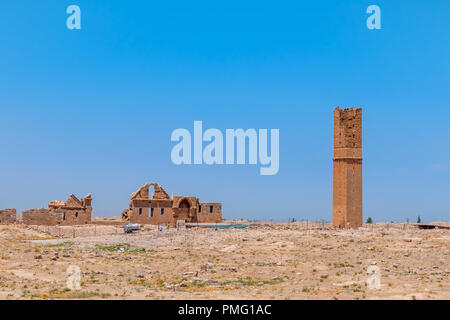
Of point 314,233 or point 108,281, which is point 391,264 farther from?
point 108,281

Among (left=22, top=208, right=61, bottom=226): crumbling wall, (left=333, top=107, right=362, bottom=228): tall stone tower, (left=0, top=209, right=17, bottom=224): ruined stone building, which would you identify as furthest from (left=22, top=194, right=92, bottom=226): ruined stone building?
(left=333, top=107, right=362, bottom=228): tall stone tower

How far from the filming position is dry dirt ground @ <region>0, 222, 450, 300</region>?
63.2 ft

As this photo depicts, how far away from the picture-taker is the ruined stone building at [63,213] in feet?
177

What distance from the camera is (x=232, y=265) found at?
91.2 ft

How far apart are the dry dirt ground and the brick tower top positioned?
923cm

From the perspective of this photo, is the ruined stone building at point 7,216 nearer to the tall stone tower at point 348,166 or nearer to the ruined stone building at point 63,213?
the ruined stone building at point 63,213

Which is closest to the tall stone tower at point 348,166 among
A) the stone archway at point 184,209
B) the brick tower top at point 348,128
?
the brick tower top at point 348,128

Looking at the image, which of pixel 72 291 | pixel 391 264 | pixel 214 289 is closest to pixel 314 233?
pixel 391 264

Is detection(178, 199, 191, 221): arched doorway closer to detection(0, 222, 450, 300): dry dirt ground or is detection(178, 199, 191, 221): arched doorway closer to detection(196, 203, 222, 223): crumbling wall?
detection(196, 203, 222, 223): crumbling wall

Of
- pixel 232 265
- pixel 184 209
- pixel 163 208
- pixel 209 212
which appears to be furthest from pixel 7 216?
pixel 232 265

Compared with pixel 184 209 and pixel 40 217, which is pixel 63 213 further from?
pixel 184 209

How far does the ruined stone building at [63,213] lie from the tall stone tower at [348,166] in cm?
3109
